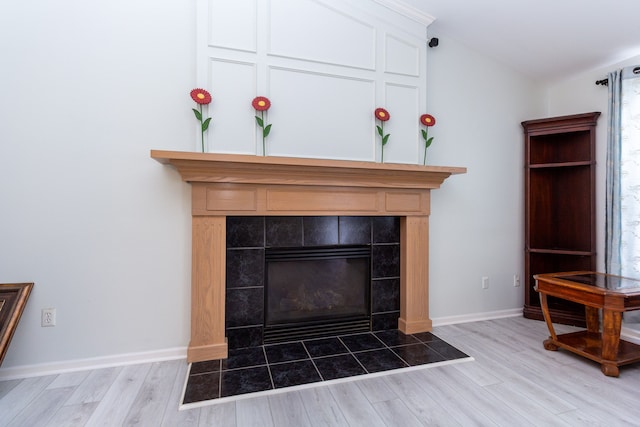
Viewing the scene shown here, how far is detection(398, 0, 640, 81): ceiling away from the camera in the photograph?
2.36m

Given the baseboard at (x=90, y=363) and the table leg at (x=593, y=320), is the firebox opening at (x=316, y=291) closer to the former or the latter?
the baseboard at (x=90, y=363)

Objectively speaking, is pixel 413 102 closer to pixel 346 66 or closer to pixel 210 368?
pixel 346 66

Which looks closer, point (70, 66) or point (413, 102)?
point (70, 66)

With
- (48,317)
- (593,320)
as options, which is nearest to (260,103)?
(48,317)

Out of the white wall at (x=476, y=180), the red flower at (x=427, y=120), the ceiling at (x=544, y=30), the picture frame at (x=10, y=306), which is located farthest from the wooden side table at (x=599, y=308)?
the picture frame at (x=10, y=306)

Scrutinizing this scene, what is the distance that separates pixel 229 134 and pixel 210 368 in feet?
5.41

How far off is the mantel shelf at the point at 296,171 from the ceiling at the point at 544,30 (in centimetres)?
131

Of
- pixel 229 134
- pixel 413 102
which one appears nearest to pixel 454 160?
pixel 413 102

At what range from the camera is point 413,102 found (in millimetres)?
2754

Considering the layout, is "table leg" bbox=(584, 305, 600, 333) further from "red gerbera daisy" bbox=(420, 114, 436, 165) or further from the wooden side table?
"red gerbera daisy" bbox=(420, 114, 436, 165)

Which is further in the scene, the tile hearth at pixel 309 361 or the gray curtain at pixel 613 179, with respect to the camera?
the gray curtain at pixel 613 179

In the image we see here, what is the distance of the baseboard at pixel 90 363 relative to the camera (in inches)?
80.1

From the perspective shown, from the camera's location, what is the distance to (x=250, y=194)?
7.56 feet

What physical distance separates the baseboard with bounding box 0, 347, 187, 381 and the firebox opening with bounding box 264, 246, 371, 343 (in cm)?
72
